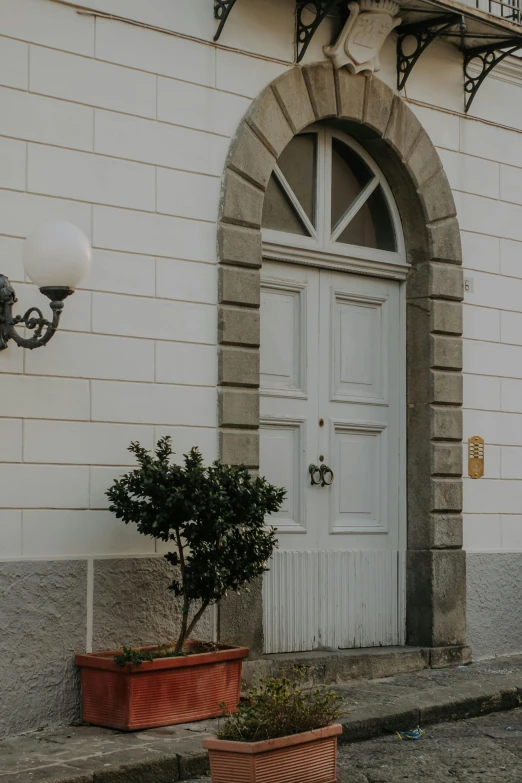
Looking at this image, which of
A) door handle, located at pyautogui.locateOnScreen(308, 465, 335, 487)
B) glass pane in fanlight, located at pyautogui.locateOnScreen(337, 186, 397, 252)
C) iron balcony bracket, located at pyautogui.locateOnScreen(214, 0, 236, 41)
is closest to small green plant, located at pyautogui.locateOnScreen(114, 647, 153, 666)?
door handle, located at pyautogui.locateOnScreen(308, 465, 335, 487)

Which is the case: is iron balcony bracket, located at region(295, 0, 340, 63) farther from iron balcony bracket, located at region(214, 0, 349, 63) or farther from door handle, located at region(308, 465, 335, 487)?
door handle, located at region(308, 465, 335, 487)

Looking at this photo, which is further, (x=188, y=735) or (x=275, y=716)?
(x=188, y=735)

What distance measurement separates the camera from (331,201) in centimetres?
945

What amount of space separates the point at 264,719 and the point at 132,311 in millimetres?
3080

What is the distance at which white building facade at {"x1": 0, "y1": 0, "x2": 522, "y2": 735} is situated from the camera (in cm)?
748

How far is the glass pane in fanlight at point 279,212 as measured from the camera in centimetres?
905

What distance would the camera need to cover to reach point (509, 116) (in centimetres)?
1054

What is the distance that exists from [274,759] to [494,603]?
461cm

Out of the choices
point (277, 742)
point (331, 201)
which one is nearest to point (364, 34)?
point (331, 201)

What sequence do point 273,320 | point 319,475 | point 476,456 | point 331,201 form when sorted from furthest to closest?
point 476,456 → point 331,201 → point 319,475 → point 273,320

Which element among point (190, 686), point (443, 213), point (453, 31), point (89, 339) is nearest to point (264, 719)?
point (190, 686)

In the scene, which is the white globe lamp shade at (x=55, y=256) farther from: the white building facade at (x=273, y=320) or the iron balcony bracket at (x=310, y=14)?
the iron balcony bracket at (x=310, y=14)

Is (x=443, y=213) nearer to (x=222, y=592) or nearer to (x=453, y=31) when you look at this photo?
(x=453, y=31)

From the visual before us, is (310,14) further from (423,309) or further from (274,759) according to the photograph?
(274,759)
